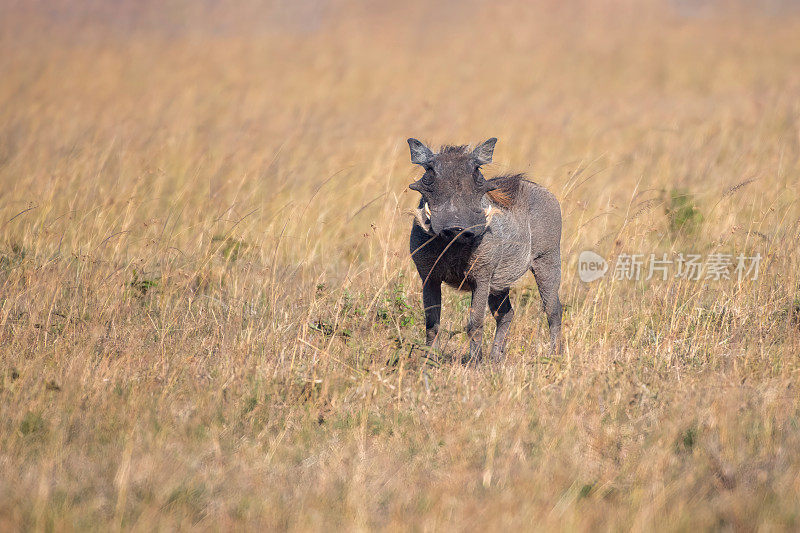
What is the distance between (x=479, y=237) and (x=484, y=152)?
0.51 m

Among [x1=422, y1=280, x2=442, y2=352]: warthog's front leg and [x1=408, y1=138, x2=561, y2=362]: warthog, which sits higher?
[x1=408, y1=138, x2=561, y2=362]: warthog

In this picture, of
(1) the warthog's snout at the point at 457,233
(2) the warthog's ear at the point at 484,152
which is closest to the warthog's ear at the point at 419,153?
(2) the warthog's ear at the point at 484,152

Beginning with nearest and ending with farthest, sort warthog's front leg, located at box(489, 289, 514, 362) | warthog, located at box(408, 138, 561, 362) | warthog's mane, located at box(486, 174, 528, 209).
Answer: warthog, located at box(408, 138, 561, 362)
warthog's mane, located at box(486, 174, 528, 209)
warthog's front leg, located at box(489, 289, 514, 362)

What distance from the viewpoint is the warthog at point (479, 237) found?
4703 millimetres

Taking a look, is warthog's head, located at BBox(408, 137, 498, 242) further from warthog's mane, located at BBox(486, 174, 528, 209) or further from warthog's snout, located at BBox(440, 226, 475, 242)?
warthog's mane, located at BBox(486, 174, 528, 209)

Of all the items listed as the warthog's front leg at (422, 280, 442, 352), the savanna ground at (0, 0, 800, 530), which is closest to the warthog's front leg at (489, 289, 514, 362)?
the savanna ground at (0, 0, 800, 530)

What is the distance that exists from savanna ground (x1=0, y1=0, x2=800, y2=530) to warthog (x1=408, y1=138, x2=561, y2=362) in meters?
0.27

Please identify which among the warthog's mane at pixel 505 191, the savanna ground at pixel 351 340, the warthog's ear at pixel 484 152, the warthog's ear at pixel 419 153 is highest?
the warthog's ear at pixel 484 152

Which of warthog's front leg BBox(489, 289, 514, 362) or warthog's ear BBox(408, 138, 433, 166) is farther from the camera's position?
warthog's front leg BBox(489, 289, 514, 362)

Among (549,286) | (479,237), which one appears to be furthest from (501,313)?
(479,237)

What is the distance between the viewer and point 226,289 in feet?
21.8

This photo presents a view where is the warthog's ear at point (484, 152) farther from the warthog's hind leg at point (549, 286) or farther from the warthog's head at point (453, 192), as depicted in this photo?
the warthog's hind leg at point (549, 286)

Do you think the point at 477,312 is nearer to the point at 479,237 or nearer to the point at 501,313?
the point at 479,237

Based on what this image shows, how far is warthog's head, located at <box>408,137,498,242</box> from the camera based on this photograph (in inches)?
181
